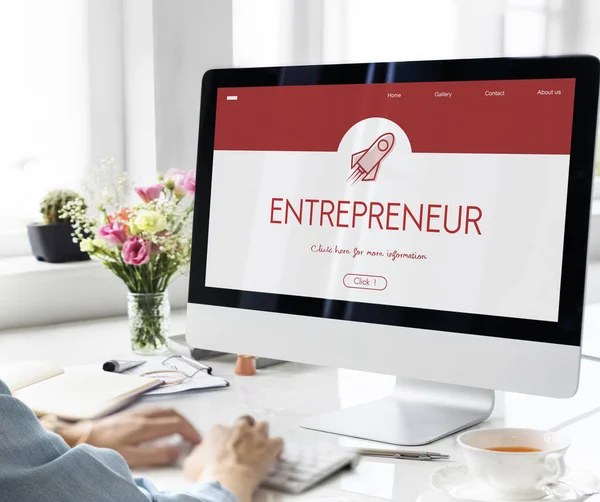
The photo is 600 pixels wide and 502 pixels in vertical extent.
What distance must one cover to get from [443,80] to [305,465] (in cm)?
54

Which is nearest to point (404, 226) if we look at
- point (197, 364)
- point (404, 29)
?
point (197, 364)

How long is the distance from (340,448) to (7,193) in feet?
4.79

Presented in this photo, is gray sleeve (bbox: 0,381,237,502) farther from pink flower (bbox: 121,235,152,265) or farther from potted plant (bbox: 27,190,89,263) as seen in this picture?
potted plant (bbox: 27,190,89,263)

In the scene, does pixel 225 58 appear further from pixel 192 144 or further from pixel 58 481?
pixel 58 481

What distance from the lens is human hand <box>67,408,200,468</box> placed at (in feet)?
3.40

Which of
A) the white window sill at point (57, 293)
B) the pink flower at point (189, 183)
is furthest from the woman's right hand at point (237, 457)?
the white window sill at point (57, 293)

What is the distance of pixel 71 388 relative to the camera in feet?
4.28

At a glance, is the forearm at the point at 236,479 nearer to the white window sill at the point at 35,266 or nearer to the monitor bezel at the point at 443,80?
the monitor bezel at the point at 443,80

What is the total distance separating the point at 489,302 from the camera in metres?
1.07

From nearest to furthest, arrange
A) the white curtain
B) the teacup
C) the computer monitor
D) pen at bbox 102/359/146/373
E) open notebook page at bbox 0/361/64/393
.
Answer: the teacup
the computer monitor
open notebook page at bbox 0/361/64/393
pen at bbox 102/359/146/373
the white curtain

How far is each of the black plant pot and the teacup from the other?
4.44ft

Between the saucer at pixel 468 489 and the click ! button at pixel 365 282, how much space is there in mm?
299

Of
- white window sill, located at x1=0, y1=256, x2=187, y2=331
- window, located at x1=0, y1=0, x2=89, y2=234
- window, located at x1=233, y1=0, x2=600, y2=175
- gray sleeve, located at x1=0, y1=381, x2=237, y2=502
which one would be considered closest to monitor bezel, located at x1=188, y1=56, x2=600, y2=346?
gray sleeve, located at x1=0, y1=381, x2=237, y2=502

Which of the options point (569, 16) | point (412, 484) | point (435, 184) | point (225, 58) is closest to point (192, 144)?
point (225, 58)
